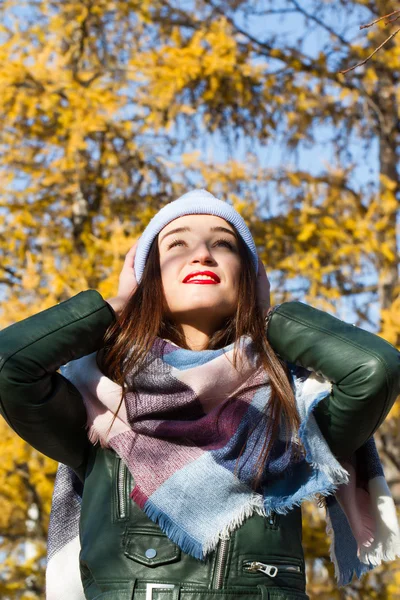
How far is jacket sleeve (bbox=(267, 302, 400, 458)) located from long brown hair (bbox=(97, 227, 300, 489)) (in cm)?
6

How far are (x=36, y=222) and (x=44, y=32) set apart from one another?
1639mm

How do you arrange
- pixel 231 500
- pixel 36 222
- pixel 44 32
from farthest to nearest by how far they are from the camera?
pixel 44 32, pixel 36 222, pixel 231 500

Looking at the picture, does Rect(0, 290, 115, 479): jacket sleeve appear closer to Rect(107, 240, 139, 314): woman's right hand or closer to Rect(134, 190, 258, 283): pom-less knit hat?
Rect(107, 240, 139, 314): woman's right hand

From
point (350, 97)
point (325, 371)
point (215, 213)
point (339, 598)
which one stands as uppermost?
point (215, 213)

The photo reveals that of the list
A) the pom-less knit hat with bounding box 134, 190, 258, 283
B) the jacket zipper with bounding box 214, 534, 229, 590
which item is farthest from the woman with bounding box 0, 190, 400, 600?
the pom-less knit hat with bounding box 134, 190, 258, 283

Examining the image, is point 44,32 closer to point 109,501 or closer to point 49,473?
point 49,473

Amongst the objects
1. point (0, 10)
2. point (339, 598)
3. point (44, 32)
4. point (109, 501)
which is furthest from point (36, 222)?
point (109, 501)

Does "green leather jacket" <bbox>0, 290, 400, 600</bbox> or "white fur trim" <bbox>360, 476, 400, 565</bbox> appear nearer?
"green leather jacket" <bbox>0, 290, 400, 600</bbox>

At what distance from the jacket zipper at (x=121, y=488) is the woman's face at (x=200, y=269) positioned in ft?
1.30

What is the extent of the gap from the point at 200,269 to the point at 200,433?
0.40 metres

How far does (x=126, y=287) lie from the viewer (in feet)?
7.16

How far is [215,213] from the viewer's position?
222 cm

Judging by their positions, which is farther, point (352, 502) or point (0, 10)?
point (0, 10)

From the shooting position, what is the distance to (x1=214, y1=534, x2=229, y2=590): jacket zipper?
1.72 metres
